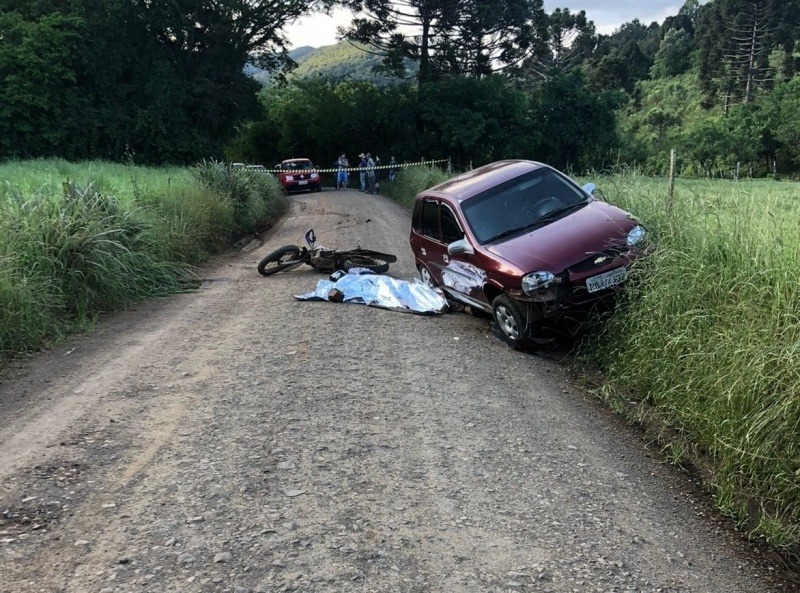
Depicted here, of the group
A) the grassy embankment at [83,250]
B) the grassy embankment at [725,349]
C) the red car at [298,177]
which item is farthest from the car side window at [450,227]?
the red car at [298,177]

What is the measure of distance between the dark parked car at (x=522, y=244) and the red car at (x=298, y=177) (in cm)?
2234

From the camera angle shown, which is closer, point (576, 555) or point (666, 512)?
point (576, 555)

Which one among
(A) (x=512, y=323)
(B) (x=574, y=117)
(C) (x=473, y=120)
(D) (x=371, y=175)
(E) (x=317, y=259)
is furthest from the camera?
(B) (x=574, y=117)

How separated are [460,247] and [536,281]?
1.42 meters

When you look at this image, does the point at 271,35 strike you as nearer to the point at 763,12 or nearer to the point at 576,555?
the point at 576,555

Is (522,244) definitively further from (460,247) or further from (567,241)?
(460,247)

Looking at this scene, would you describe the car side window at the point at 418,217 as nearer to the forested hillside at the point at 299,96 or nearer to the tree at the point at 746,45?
the forested hillside at the point at 299,96

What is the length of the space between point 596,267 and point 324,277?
5.60 m

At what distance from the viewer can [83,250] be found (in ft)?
27.5

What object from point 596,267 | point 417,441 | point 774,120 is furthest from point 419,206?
point 774,120

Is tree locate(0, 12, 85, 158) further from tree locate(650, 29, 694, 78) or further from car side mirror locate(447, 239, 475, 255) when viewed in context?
tree locate(650, 29, 694, 78)

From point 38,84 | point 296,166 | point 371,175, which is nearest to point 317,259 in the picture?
point 371,175

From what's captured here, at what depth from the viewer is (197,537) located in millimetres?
A: 3434

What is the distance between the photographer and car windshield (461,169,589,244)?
24.8 ft
